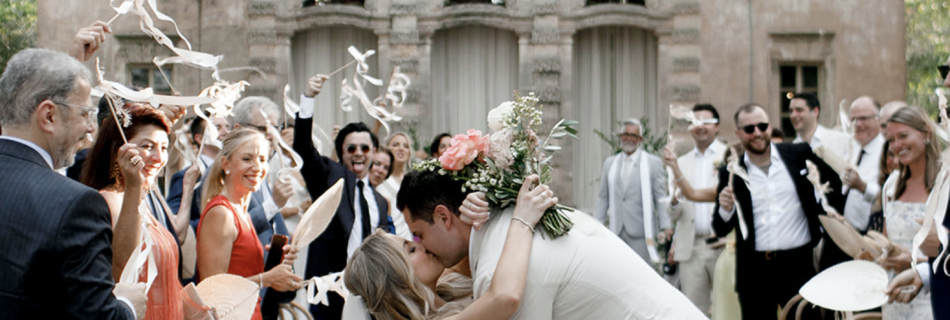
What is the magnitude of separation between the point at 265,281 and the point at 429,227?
1448 millimetres

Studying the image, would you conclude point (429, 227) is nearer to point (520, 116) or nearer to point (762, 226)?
point (520, 116)

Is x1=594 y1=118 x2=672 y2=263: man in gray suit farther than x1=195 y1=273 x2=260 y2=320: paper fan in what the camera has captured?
Yes

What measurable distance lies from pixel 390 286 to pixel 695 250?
16.6 feet

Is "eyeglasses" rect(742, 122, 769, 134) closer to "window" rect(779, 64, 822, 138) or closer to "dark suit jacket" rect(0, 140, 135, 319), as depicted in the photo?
"dark suit jacket" rect(0, 140, 135, 319)

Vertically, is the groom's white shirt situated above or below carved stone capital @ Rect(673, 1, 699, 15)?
below

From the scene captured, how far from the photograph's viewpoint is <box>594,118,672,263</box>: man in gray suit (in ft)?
28.5

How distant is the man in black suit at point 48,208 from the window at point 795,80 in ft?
43.4

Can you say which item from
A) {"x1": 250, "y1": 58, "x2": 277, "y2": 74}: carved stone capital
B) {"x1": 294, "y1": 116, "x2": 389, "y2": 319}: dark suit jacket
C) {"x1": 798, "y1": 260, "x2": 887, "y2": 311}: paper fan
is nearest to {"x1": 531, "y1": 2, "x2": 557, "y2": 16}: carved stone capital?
{"x1": 250, "y1": 58, "x2": 277, "y2": 74}: carved stone capital

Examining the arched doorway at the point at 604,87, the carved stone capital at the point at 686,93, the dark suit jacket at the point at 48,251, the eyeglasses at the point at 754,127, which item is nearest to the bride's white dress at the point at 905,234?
the eyeglasses at the point at 754,127

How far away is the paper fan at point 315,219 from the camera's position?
4152 mm

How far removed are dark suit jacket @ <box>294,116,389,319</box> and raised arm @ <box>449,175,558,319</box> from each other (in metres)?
2.77

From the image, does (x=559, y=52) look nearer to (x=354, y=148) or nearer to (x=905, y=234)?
(x=354, y=148)

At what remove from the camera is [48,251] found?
7.50ft

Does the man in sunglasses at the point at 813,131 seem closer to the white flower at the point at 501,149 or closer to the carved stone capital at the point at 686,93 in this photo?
the white flower at the point at 501,149
